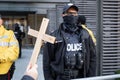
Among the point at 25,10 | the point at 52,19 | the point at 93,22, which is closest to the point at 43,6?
the point at 25,10

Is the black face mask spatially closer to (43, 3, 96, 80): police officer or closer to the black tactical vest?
(43, 3, 96, 80): police officer

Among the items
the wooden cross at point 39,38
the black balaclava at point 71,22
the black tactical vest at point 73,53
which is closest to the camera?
the wooden cross at point 39,38

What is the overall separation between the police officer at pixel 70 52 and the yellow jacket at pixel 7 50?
156 cm

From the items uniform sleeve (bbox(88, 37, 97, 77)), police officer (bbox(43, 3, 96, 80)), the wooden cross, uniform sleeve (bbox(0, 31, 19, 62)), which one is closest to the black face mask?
police officer (bbox(43, 3, 96, 80))

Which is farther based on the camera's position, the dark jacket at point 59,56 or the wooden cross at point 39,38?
the dark jacket at point 59,56

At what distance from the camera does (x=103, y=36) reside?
22.9 feet

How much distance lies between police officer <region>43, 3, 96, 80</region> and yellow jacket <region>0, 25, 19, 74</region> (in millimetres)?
1559

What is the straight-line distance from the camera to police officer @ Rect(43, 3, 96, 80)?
14.2ft

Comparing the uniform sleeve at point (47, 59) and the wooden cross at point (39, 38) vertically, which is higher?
the wooden cross at point (39, 38)

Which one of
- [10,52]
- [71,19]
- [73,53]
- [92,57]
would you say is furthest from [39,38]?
[10,52]

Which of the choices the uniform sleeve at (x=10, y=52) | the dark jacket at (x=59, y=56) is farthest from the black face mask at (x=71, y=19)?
the uniform sleeve at (x=10, y=52)

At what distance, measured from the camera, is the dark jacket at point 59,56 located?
436cm

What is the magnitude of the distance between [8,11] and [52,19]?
1561cm

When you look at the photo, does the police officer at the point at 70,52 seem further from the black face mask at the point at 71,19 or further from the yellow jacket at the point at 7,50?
the yellow jacket at the point at 7,50
